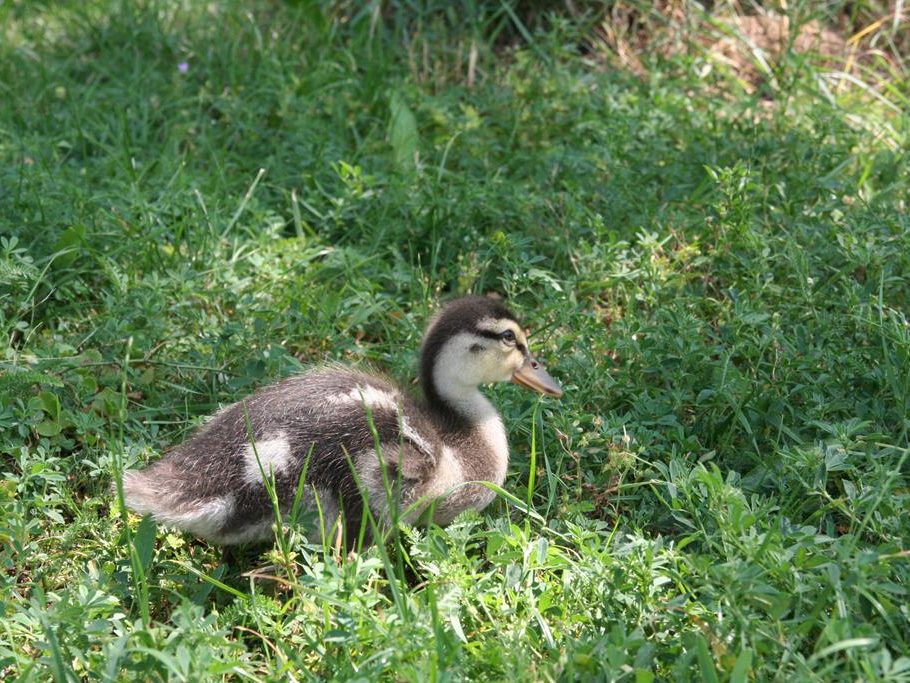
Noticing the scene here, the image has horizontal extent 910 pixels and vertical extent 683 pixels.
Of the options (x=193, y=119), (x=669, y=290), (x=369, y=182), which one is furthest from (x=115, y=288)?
(x=669, y=290)

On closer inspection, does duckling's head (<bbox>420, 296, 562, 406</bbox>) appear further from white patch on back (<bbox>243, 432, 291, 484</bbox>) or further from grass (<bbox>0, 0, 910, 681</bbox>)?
white patch on back (<bbox>243, 432, 291, 484</bbox>)

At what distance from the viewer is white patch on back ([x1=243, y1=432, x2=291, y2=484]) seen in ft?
11.1

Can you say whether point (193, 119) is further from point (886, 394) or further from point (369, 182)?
point (886, 394)

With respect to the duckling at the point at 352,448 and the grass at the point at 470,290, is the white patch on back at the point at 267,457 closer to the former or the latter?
the duckling at the point at 352,448

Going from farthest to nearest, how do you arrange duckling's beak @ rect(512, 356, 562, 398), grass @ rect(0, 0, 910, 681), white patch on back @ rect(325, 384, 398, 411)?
duckling's beak @ rect(512, 356, 562, 398) → white patch on back @ rect(325, 384, 398, 411) → grass @ rect(0, 0, 910, 681)

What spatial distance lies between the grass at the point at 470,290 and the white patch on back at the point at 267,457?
0.66 feet

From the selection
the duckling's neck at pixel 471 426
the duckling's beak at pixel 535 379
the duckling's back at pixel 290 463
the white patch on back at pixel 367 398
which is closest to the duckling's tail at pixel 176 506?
the duckling's back at pixel 290 463

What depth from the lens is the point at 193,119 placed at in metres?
5.86

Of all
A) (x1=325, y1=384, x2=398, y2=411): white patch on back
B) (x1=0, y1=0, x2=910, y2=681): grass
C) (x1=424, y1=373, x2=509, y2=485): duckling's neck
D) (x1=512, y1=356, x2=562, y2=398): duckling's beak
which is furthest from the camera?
(x1=512, y1=356, x2=562, y2=398): duckling's beak

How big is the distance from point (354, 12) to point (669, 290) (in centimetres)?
297

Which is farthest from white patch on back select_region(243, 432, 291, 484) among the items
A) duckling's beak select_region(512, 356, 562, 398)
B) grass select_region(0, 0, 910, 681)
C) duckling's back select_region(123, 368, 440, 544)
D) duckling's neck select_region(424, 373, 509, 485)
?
duckling's beak select_region(512, 356, 562, 398)

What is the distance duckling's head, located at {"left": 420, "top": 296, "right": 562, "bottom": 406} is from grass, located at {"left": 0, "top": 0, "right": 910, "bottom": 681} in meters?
0.25

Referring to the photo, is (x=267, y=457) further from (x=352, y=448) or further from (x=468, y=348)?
(x=468, y=348)

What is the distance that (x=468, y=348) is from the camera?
3.75 meters
